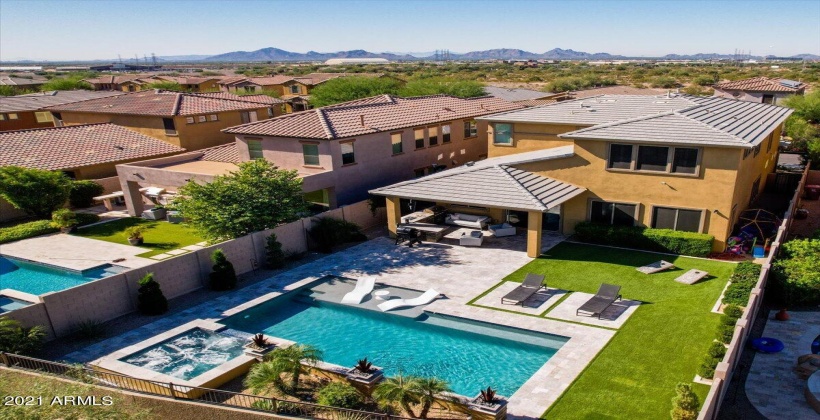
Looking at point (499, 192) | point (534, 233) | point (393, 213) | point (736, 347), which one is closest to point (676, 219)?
point (534, 233)

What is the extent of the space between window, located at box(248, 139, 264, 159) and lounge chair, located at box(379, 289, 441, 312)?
1691 cm

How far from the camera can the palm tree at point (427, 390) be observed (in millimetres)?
12742

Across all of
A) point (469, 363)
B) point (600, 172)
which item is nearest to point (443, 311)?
point (469, 363)

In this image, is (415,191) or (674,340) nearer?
(674,340)

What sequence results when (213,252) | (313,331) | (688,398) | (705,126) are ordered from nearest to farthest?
(688,398) → (313,331) → (213,252) → (705,126)

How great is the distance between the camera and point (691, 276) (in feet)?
69.5

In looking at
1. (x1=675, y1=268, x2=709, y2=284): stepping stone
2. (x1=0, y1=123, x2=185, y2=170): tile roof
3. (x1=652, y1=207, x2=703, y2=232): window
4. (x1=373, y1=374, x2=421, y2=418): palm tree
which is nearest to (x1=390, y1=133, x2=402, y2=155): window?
(x1=652, y1=207, x2=703, y2=232): window

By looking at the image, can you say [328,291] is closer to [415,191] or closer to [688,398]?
[415,191]

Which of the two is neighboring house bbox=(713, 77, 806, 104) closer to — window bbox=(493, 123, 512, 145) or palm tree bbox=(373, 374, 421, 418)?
window bbox=(493, 123, 512, 145)

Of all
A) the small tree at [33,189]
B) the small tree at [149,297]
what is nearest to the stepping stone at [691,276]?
the small tree at [149,297]

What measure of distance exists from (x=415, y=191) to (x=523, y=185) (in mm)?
5519

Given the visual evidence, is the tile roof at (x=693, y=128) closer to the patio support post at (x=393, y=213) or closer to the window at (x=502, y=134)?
the window at (x=502, y=134)

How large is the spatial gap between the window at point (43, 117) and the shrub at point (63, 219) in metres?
30.0

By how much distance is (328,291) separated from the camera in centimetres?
2223
